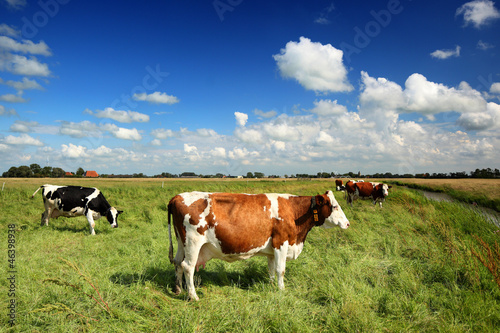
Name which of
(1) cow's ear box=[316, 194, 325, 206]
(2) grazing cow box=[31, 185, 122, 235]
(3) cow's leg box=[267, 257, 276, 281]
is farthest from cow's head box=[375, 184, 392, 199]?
(2) grazing cow box=[31, 185, 122, 235]

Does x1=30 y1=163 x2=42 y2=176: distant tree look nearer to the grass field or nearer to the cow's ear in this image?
the grass field

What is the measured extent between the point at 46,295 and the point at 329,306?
4.45 m

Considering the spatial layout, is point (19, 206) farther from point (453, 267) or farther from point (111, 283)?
point (453, 267)

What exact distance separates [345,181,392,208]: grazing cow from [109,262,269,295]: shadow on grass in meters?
13.9

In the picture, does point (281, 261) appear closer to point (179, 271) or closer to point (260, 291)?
point (260, 291)

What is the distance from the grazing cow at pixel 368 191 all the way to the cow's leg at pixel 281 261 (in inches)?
558

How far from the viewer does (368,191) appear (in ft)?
58.9

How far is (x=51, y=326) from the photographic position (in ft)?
10.9

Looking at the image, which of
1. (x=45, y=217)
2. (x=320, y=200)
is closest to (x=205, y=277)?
(x=320, y=200)

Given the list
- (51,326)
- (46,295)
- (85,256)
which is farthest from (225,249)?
(85,256)

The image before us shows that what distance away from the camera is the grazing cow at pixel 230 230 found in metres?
4.37

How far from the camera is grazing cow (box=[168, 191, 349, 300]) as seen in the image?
14.3 ft

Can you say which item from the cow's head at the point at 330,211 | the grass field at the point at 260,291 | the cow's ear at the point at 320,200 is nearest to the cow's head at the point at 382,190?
the grass field at the point at 260,291

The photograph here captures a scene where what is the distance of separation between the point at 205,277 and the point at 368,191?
15.8 m
